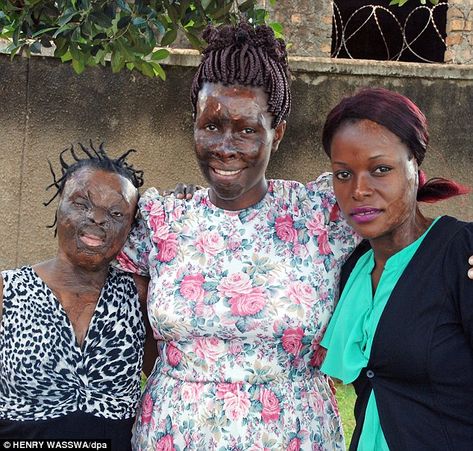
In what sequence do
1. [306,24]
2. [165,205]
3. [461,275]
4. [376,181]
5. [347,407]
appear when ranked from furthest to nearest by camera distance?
1. [306,24]
2. [347,407]
3. [165,205]
4. [376,181]
5. [461,275]

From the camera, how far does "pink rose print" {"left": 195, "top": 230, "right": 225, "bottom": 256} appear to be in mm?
2951

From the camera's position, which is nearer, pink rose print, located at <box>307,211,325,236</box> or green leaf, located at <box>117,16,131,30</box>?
pink rose print, located at <box>307,211,325,236</box>

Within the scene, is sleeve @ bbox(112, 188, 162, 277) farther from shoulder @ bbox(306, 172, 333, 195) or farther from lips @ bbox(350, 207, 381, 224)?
lips @ bbox(350, 207, 381, 224)

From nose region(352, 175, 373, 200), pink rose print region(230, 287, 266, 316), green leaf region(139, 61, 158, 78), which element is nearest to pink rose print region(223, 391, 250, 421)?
pink rose print region(230, 287, 266, 316)

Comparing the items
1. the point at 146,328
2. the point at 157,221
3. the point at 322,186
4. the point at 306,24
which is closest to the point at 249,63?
the point at 322,186

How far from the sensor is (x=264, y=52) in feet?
9.73

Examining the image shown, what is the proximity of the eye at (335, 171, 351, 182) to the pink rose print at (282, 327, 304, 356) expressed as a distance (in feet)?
1.77

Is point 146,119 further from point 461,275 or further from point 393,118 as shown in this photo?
point 461,275

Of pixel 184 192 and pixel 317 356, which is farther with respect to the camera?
pixel 184 192

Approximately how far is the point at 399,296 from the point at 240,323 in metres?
0.58

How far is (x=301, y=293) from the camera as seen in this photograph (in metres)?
2.86

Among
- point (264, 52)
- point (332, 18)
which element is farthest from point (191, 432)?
point (332, 18)

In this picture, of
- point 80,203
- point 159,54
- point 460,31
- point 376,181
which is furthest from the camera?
point 460,31

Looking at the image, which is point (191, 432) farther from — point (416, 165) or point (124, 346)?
point (416, 165)
